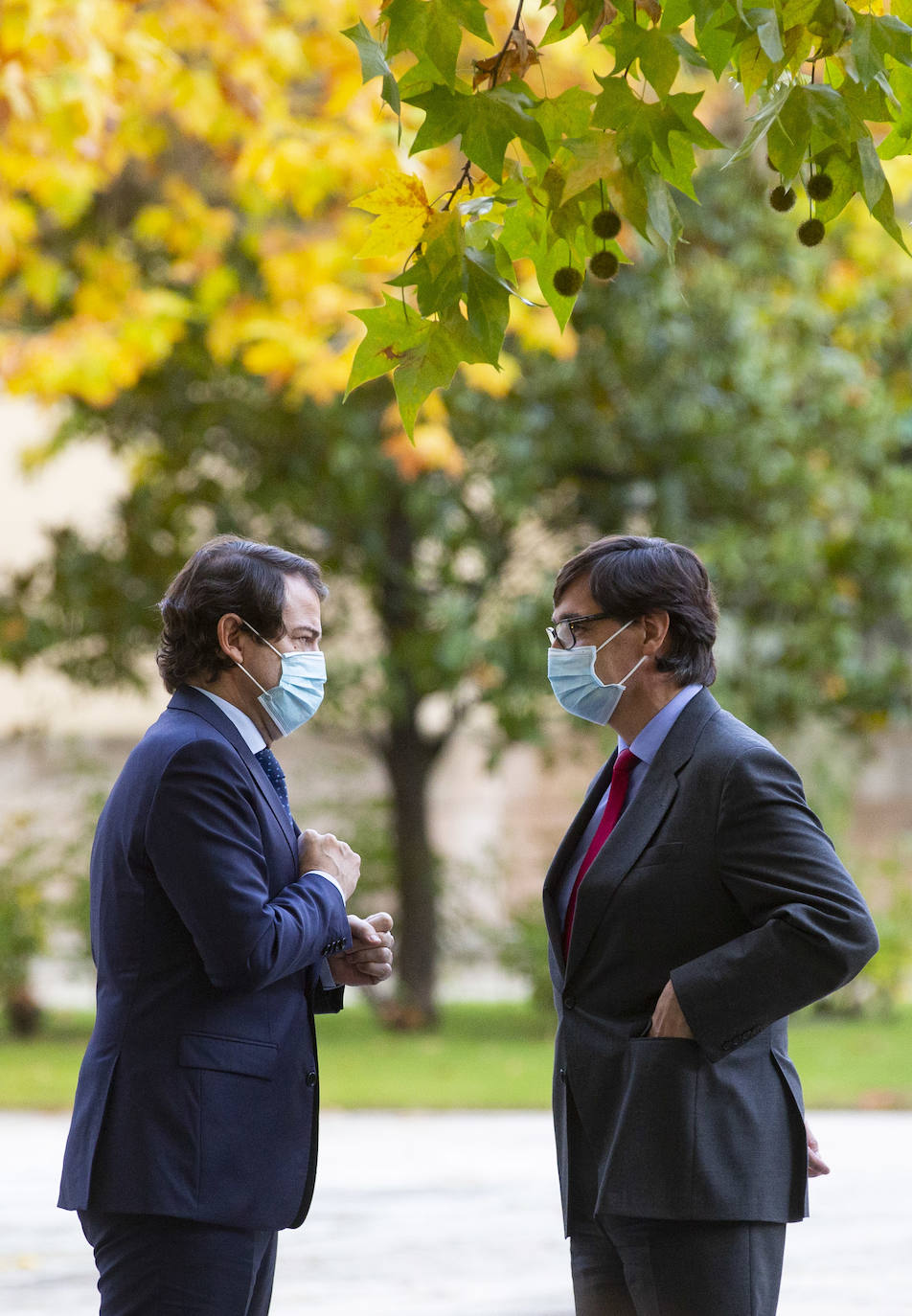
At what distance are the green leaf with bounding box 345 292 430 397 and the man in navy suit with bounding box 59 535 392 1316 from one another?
0.71 m

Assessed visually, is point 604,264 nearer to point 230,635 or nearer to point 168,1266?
point 230,635

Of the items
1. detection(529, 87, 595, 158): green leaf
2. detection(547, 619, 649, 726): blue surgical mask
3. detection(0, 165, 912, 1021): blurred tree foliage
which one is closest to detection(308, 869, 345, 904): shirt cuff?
detection(547, 619, 649, 726): blue surgical mask

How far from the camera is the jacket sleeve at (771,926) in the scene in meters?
2.96

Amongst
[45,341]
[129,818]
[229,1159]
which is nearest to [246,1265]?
[229,1159]

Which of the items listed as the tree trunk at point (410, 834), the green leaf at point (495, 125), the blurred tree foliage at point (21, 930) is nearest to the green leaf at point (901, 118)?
the green leaf at point (495, 125)

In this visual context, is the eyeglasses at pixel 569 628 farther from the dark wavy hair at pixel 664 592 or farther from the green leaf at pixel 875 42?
the green leaf at pixel 875 42

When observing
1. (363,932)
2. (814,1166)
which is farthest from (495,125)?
(814,1166)

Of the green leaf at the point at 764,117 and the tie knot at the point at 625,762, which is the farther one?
the tie knot at the point at 625,762

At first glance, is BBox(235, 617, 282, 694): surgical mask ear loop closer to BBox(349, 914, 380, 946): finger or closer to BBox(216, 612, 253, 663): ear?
BBox(216, 612, 253, 663): ear

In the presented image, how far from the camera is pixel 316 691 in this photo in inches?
138

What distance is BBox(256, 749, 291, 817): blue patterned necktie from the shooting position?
3420mm

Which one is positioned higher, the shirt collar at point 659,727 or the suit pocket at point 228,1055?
the shirt collar at point 659,727

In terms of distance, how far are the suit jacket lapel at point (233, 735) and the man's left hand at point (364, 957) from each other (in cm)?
21

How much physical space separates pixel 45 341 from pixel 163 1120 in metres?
8.17
